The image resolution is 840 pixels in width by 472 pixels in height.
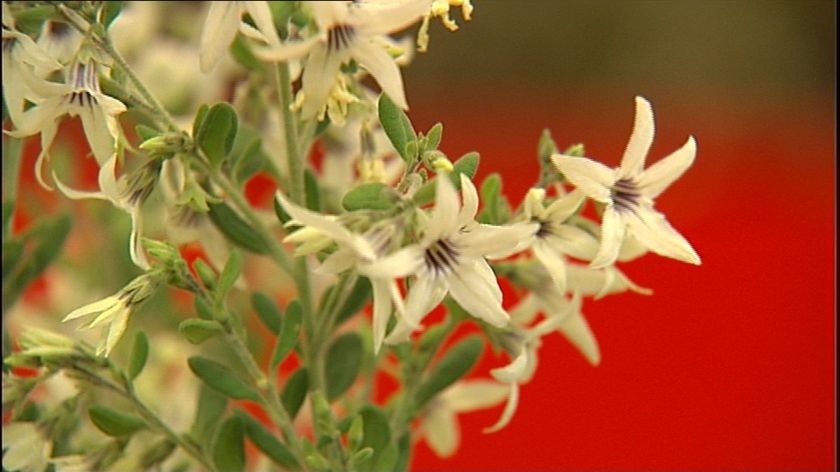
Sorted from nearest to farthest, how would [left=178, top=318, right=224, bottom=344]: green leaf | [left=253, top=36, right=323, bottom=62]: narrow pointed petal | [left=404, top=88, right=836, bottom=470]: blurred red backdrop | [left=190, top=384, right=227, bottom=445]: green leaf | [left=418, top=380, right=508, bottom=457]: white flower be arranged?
[left=253, top=36, right=323, bottom=62]: narrow pointed petal, [left=178, top=318, right=224, bottom=344]: green leaf, [left=190, top=384, right=227, bottom=445]: green leaf, [left=418, top=380, right=508, bottom=457]: white flower, [left=404, top=88, right=836, bottom=470]: blurred red backdrop

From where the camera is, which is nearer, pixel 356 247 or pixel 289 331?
pixel 356 247

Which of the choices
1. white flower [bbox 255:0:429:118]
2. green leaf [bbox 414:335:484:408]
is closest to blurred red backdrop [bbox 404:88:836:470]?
green leaf [bbox 414:335:484:408]

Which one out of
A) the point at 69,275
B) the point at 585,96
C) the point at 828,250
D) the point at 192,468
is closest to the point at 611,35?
the point at 585,96

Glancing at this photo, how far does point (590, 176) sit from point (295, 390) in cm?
18

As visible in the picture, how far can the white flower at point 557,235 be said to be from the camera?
1.68 ft

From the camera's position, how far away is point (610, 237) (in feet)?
1.61

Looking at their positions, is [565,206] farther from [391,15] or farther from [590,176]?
[391,15]

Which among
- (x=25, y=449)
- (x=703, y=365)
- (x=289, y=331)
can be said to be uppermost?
(x=289, y=331)

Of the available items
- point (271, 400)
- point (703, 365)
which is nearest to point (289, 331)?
point (271, 400)

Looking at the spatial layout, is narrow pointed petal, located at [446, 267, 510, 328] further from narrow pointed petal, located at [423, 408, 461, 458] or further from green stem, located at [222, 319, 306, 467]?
narrow pointed petal, located at [423, 408, 461, 458]

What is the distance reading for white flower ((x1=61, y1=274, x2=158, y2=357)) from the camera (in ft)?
1.59

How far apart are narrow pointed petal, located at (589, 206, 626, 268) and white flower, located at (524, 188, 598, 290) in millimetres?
16

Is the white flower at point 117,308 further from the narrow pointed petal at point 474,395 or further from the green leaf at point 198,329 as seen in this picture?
the narrow pointed petal at point 474,395

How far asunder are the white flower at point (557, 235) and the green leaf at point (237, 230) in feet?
0.42
